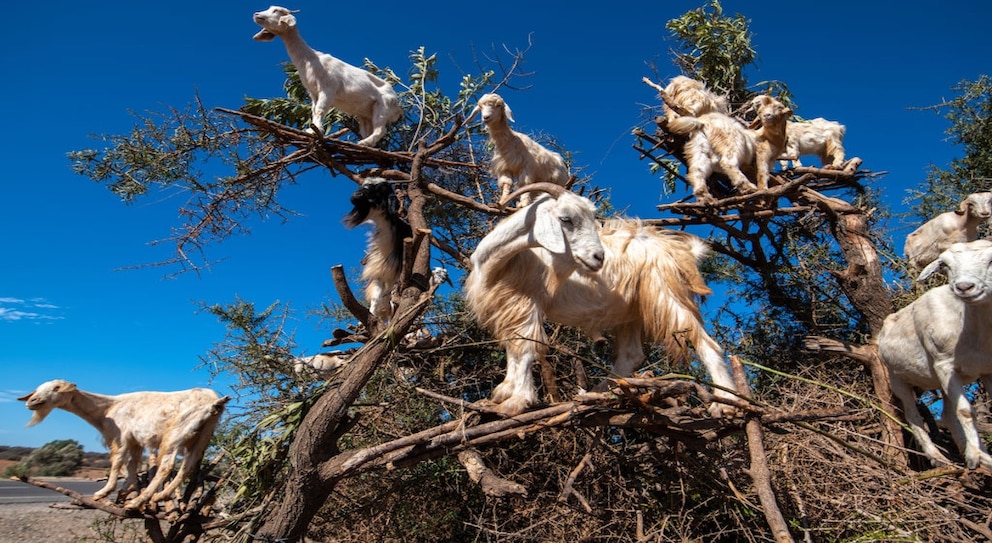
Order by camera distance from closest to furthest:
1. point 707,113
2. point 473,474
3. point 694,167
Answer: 1. point 473,474
2. point 694,167
3. point 707,113

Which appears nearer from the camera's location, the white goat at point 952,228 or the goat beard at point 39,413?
the goat beard at point 39,413

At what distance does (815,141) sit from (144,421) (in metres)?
7.91

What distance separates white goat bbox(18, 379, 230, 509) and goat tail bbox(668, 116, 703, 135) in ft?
18.1

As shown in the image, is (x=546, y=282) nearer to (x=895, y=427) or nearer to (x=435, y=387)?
(x=435, y=387)

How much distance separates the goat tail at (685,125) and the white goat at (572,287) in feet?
9.93

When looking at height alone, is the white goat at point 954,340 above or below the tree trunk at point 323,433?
above

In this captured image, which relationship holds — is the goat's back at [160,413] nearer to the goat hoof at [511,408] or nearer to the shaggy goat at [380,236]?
the shaggy goat at [380,236]

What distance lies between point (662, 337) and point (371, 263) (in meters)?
2.55

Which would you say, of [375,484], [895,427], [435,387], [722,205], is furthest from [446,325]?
[895,427]

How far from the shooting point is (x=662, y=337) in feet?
13.0

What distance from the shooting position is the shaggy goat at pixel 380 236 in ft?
15.4

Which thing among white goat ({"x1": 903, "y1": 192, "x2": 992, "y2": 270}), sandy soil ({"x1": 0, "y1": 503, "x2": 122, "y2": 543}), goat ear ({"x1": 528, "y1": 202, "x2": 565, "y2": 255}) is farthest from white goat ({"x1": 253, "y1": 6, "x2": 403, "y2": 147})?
white goat ({"x1": 903, "y1": 192, "x2": 992, "y2": 270})

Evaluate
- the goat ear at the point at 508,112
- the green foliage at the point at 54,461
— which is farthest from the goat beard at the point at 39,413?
the green foliage at the point at 54,461

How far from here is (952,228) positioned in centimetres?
556
